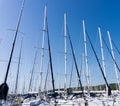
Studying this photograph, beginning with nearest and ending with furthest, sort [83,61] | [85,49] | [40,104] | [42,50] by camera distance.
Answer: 1. [40,104]
2. [42,50]
3. [85,49]
4. [83,61]

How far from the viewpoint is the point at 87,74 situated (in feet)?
78.5

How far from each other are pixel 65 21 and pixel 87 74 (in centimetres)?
966

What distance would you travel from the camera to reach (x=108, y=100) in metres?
12.1

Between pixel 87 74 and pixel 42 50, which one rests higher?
pixel 42 50

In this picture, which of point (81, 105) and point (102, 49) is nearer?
point (81, 105)

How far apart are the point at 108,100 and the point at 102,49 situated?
15.9 meters

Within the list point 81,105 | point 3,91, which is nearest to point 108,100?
point 81,105

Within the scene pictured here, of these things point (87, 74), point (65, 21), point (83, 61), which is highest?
point (65, 21)

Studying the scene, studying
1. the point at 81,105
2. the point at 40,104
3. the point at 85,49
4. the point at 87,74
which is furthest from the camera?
the point at 85,49

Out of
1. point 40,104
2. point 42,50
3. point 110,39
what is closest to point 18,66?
point 42,50

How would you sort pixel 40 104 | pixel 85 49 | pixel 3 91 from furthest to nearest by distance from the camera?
1. pixel 85 49
2. pixel 40 104
3. pixel 3 91

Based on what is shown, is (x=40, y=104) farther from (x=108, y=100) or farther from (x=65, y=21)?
(x=65, y=21)

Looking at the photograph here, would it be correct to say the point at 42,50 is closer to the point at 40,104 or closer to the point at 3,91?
the point at 40,104

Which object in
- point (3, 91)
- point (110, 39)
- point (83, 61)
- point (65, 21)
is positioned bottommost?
point (3, 91)
